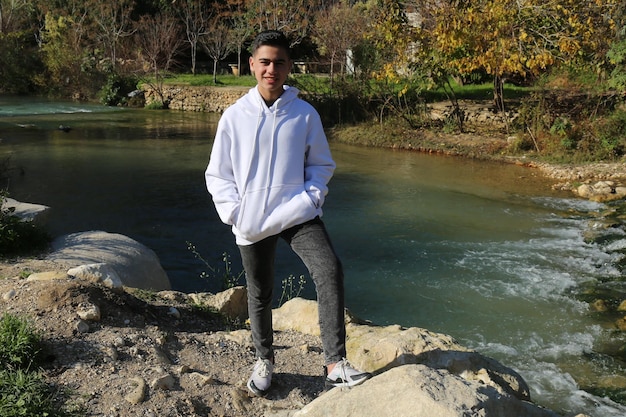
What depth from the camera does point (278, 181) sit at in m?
2.86

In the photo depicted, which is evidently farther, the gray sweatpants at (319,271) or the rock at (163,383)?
the rock at (163,383)

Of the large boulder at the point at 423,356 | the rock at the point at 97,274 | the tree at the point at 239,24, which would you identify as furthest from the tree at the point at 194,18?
the large boulder at the point at 423,356

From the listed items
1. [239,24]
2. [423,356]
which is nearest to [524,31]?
[423,356]

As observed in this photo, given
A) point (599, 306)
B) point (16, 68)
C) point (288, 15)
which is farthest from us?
point (16, 68)

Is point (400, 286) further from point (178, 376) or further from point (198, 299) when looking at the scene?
point (178, 376)

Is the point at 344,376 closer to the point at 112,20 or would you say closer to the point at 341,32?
the point at 341,32

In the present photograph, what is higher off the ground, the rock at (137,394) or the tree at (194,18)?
Answer: the tree at (194,18)

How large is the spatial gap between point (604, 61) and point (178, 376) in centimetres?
1513

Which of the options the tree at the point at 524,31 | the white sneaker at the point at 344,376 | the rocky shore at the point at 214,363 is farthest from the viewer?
the tree at the point at 524,31

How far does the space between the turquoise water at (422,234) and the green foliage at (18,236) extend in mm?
1582

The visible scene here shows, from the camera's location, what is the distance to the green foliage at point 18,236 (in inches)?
234

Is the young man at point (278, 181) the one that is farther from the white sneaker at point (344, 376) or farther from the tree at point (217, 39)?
the tree at point (217, 39)

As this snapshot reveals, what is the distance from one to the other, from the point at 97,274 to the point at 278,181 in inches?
108

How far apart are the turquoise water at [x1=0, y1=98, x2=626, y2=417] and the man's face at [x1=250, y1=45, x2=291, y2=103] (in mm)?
3344
